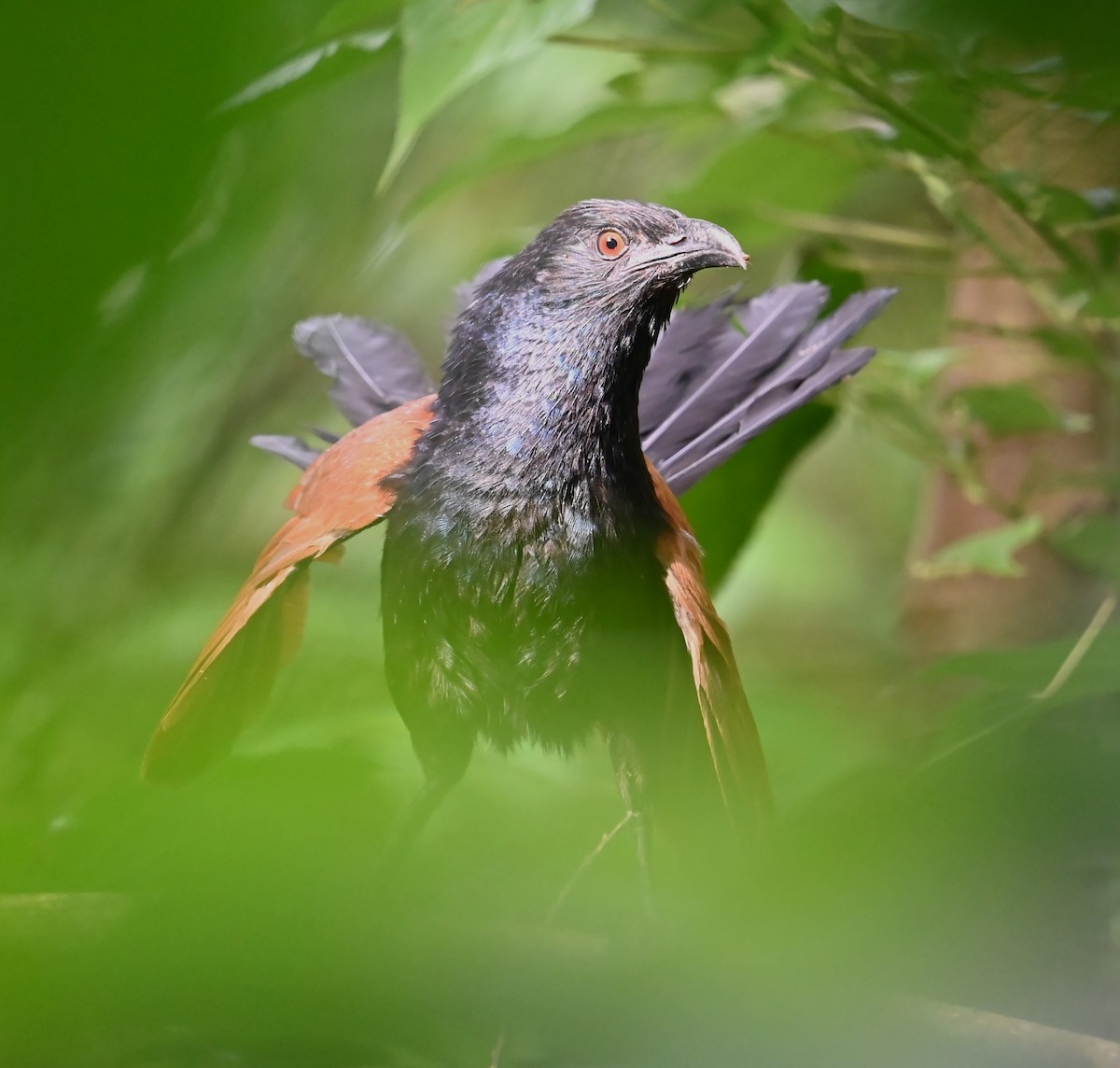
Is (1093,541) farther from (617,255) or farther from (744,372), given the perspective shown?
(617,255)

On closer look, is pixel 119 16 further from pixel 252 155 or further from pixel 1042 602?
pixel 1042 602

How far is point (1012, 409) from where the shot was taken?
2.31 metres

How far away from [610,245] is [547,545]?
0.43 meters

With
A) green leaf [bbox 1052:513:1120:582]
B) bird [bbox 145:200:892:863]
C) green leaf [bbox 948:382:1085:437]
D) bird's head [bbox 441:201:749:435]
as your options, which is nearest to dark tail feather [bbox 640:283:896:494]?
bird [bbox 145:200:892:863]

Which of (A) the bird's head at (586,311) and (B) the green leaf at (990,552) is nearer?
(A) the bird's head at (586,311)

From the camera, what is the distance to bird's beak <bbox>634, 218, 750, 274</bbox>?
153 centimetres

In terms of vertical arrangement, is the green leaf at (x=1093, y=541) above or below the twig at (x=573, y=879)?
below

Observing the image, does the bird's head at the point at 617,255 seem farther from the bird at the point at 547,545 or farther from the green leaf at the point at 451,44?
the green leaf at the point at 451,44

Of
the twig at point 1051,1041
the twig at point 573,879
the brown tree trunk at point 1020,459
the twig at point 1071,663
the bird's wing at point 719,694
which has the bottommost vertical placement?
the brown tree trunk at point 1020,459

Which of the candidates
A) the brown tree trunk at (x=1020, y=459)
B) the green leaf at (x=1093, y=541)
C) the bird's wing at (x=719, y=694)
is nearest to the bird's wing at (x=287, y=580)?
the bird's wing at (x=719, y=694)

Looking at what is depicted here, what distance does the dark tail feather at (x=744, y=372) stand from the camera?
1.79 metres

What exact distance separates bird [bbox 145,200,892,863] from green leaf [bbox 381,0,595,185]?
32cm

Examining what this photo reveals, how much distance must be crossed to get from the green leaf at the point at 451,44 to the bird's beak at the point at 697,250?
329 millimetres

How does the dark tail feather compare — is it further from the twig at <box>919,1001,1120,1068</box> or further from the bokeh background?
the twig at <box>919,1001,1120,1068</box>
